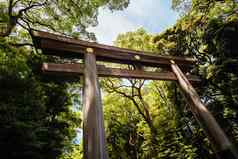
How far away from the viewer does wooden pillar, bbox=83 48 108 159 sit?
277 centimetres

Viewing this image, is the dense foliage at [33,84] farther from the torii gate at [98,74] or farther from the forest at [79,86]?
the torii gate at [98,74]

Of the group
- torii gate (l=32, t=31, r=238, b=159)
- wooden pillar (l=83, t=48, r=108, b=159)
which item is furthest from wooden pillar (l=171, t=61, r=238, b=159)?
wooden pillar (l=83, t=48, r=108, b=159)

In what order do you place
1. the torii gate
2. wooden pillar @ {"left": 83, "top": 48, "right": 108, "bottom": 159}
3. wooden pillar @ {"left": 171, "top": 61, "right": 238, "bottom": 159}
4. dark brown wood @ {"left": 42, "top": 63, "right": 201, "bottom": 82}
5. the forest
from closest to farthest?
wooden pillar @ {"left": 83, "top": 48, "right": 108, "bottom": 159} < the torii gate < wooden pillar @ {"left": 171, "top": 61, "right": 238, "bottom": 159} < dark brown wood @ {"left": 42, "top": 63, "right": 201, "bottom": 82} < the forest

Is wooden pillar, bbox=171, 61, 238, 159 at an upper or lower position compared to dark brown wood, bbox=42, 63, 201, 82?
lower

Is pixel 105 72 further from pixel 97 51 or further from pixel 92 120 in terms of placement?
pixel 92 120

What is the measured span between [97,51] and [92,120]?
2284 millimetres

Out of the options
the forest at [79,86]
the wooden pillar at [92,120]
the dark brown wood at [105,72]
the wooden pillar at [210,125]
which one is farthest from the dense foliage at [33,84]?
the wooden pillar at [210,125]

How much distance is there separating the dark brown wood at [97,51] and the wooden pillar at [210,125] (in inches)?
33.6

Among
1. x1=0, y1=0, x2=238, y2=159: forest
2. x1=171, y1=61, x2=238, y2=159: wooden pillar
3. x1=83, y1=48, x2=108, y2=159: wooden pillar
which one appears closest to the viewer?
x1=83, y1=48, x2=108, y2=159: wooden pillar

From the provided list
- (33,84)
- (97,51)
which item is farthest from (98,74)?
(33,84)

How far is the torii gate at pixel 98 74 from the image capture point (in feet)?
9.94

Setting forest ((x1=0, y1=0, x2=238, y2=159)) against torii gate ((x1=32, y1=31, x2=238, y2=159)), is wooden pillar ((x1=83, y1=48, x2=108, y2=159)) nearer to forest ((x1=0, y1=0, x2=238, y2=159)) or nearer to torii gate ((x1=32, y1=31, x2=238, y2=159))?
torii gate ((x1=32, y1=31, x2=238, y2=159))

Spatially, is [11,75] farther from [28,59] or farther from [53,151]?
[53,151]

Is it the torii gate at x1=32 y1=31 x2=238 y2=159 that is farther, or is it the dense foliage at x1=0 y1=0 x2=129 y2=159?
the dense foliage at x1=0 y1=0 x2=129 y2=159
